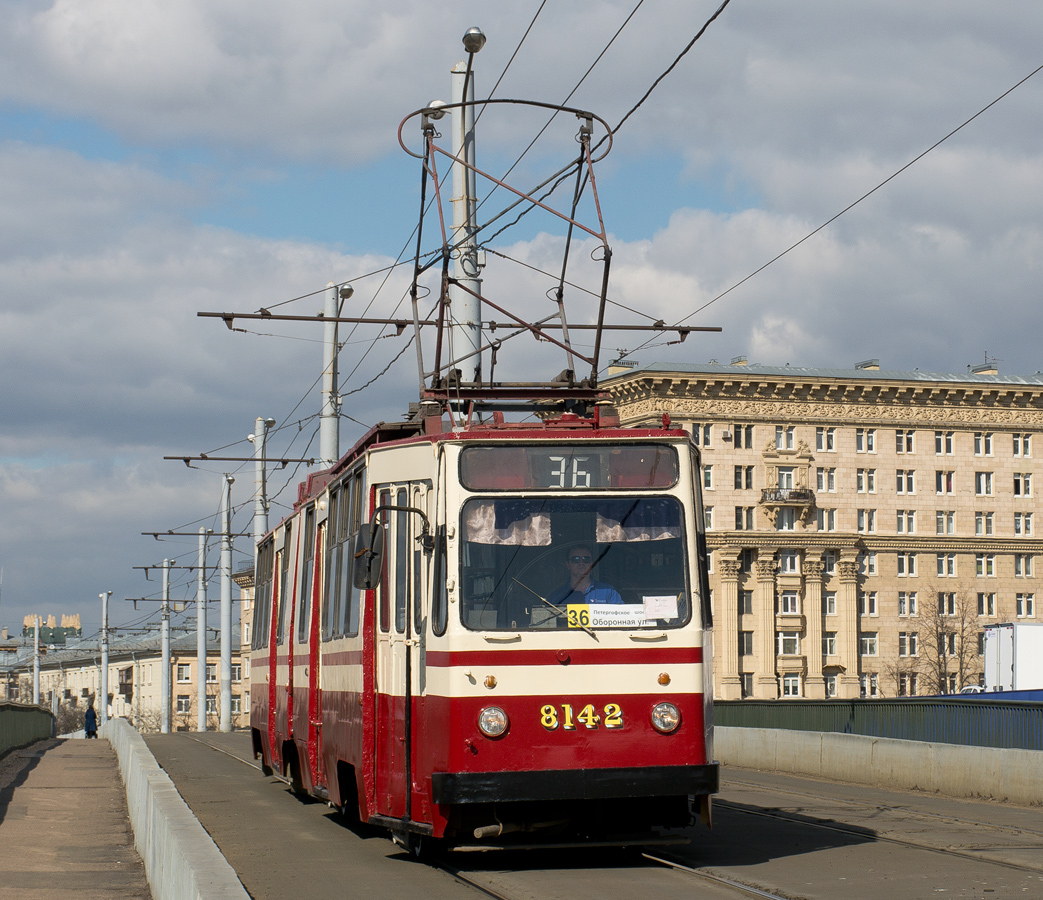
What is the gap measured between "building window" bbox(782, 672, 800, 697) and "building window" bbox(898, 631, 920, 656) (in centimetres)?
701

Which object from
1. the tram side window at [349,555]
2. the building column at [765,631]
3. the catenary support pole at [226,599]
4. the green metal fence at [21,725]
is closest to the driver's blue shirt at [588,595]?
the tram side window at [349,555]

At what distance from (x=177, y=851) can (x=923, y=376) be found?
8387cm

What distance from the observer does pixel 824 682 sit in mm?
83000

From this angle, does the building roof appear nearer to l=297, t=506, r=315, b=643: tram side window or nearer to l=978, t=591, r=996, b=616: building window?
l=978, t=591, r=996, b=616: building window

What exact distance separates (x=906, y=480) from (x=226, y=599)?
5086 cm

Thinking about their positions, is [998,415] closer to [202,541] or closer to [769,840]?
[202,541]

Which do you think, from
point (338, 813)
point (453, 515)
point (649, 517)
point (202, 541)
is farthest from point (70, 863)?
point (202, 541)

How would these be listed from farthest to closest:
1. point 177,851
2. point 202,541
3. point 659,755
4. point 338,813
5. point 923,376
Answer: point 923,376 < point 202,541 < point 338,813 < point 659,755 < point 177,851

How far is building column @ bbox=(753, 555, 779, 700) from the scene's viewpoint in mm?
80812

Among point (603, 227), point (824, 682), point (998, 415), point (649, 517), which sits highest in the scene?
point (998, 415)

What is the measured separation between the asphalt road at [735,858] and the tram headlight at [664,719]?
97 cm

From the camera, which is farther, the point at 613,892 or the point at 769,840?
the point at 769,840

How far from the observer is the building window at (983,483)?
3506 inches

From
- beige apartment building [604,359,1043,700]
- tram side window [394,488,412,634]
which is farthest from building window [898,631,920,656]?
tram side window [394,488,412,634]
